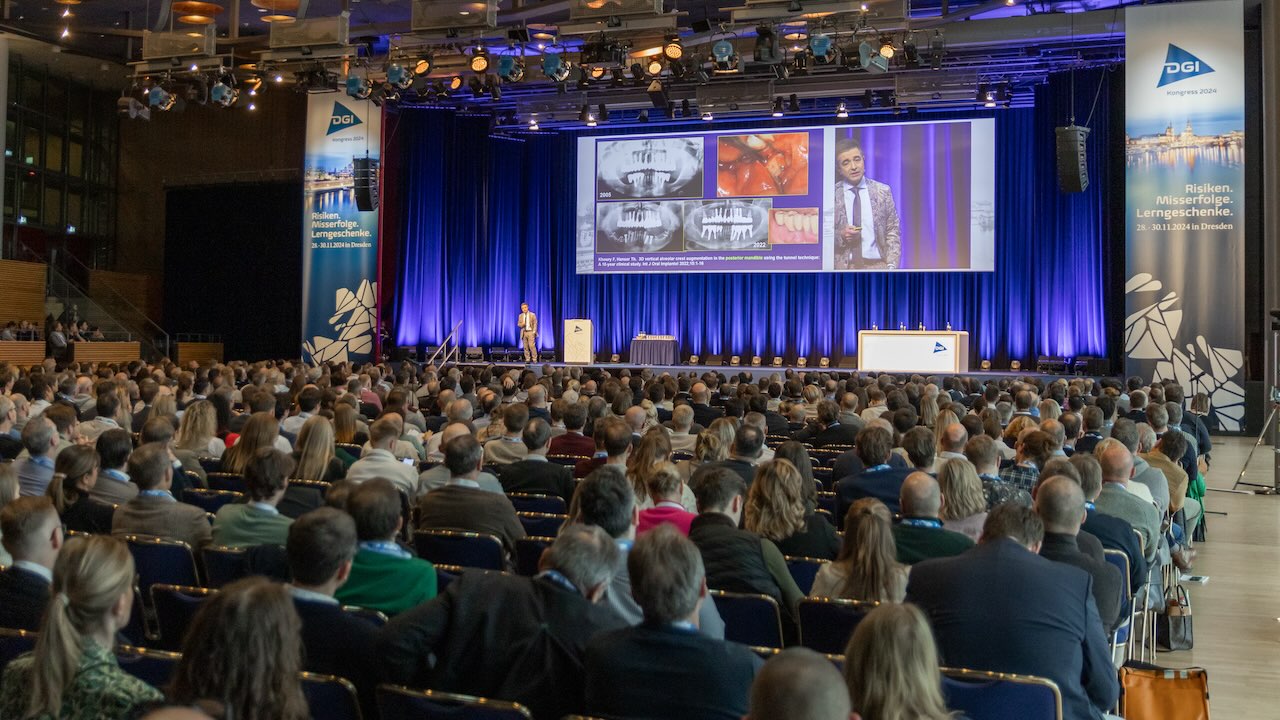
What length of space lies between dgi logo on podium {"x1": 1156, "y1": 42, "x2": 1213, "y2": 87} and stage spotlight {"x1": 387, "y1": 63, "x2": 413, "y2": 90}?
1113cm

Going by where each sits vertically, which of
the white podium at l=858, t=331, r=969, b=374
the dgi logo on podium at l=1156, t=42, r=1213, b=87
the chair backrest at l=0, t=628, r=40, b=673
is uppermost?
the dgi logo on podium at l=1156, t=42, r=1213, b=87

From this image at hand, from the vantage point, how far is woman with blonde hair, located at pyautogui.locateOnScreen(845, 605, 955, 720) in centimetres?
199

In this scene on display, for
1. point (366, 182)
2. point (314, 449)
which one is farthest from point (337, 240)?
point (314, 449)

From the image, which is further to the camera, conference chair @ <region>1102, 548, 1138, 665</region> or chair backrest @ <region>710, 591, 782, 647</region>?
conference chair @ <region>1102, 548, 1138, 665</region>

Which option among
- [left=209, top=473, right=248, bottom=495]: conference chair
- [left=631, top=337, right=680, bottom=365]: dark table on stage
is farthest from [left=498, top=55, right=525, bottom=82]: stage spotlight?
[left=209, top=473, right=248, bottom=495]: conference chair

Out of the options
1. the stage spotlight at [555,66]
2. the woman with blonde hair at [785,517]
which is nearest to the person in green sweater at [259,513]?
the woman with blonde hair at [785,517]

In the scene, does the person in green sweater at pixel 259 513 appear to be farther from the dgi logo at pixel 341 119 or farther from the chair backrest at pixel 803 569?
the dgi logo at pixel 341 119

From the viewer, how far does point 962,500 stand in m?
4.53

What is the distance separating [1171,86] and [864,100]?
4833 millimetres

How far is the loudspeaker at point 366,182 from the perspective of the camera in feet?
63.7

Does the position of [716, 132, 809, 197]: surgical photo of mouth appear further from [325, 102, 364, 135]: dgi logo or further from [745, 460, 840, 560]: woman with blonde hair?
[745, 460, 840, 560]: woman with blonde hair

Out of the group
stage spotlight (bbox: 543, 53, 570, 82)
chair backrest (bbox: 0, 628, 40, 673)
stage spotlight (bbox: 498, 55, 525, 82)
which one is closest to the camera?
chair backrest (bbox: 0, 628, 40, 673)

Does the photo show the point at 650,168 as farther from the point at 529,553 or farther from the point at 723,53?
the point at 529,553

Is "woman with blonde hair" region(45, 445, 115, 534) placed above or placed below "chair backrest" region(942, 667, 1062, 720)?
above
